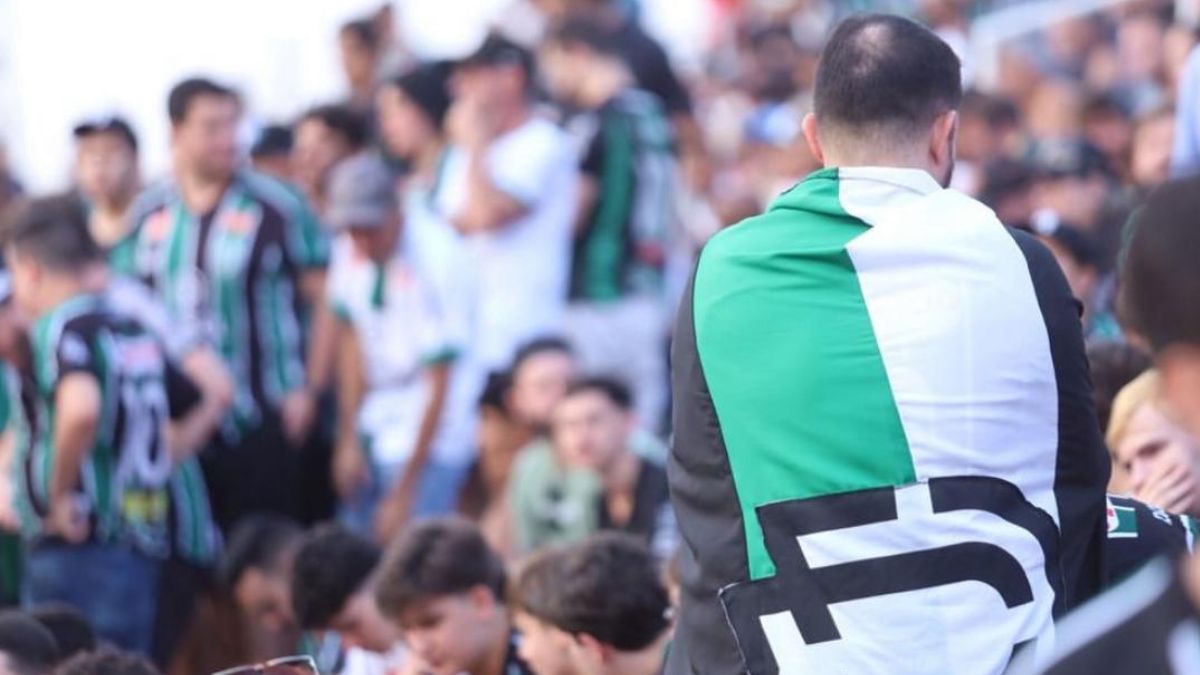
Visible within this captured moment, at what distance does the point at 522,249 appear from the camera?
8.73m

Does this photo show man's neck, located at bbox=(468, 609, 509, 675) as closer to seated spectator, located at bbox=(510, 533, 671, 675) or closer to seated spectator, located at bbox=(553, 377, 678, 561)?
seated spectator, located at bbox=(510, 533, 671, 675)

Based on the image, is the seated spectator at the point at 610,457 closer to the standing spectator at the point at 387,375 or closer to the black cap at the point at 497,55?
the standing spectator at the point at 387,375

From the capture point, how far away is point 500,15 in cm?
1400

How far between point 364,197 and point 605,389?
197cm

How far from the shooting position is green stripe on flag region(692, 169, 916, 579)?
340cm

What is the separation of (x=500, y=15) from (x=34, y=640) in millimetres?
9518

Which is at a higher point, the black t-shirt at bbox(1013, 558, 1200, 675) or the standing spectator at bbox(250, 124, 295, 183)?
the black t-shirt at bbox(1013, 558, 1200, 675)

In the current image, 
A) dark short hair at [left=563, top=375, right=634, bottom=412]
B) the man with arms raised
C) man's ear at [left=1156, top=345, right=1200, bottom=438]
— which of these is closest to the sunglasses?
the man with arms raised

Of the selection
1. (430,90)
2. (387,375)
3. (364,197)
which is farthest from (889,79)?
(430,90)

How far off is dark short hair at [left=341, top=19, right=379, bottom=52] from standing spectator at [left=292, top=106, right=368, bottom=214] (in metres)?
1.48

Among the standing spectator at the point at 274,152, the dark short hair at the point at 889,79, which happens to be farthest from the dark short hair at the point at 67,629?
the standing spectator at the point at 274,152

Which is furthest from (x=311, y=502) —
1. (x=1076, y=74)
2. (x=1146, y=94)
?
(x=1076, y=74)

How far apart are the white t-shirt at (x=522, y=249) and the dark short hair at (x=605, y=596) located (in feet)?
11.9

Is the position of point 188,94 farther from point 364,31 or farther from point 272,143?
point 364,31
